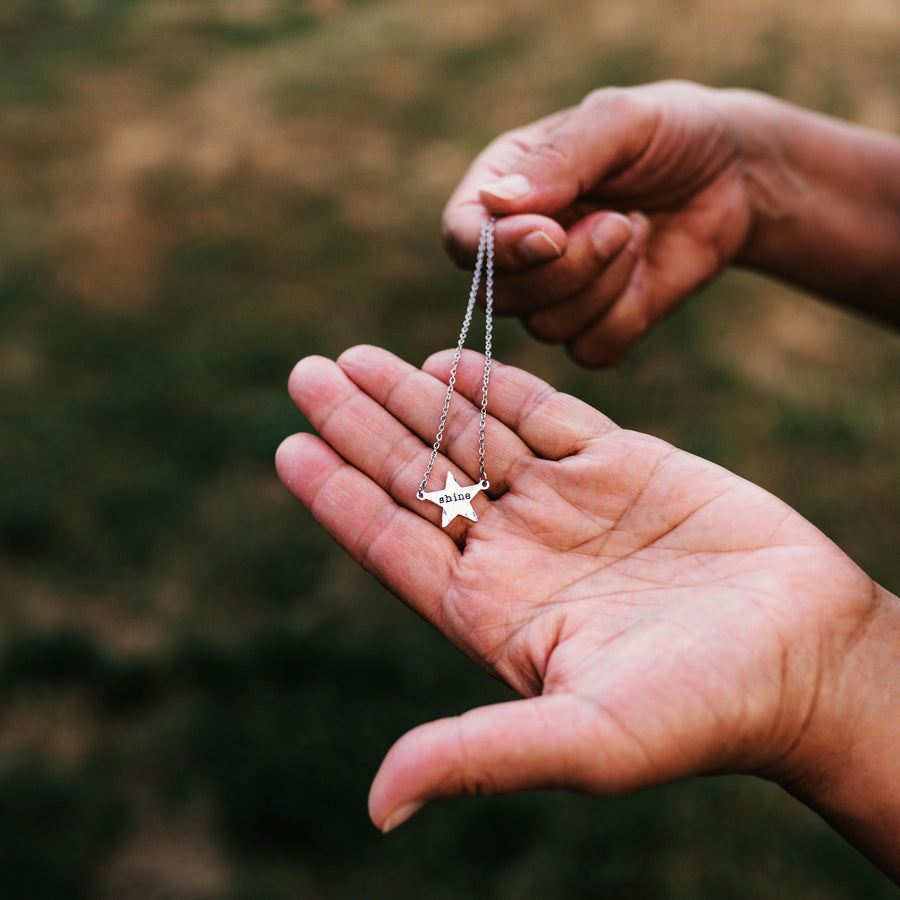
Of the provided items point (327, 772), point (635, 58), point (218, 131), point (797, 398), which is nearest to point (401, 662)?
point (327, 772)

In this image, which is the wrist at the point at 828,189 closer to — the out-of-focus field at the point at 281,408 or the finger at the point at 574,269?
the finger at the point at 574,269

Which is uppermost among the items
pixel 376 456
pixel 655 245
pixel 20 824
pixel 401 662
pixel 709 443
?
pixel 655 245

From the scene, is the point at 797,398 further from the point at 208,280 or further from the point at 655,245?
the point at 208,280

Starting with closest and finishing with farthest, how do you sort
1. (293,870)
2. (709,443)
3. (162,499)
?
(293,870)
(162,499)
(709,443)

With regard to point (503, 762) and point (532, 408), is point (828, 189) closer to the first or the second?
point (532, 408)

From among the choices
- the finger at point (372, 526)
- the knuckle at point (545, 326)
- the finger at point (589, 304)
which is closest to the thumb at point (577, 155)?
the finger at point (589, 304)

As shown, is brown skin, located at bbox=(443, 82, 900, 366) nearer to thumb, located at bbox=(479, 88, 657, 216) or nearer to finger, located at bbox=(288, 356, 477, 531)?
thumb, located at bbox=(479, 88, 657, 216)
